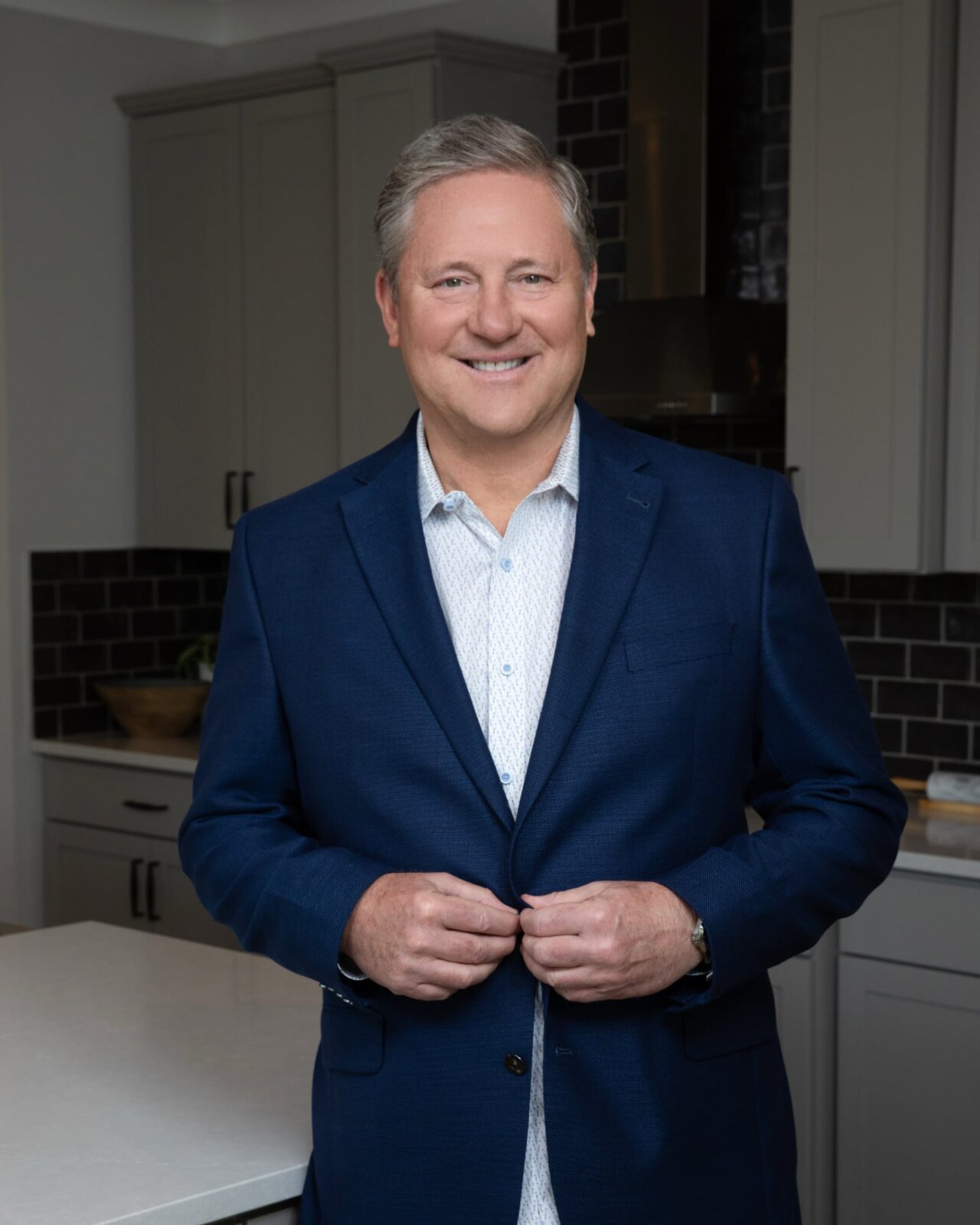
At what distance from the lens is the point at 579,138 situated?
14.2ft

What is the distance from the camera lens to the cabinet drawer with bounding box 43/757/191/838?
439 centimetres

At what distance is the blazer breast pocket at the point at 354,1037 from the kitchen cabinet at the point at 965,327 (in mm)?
2253

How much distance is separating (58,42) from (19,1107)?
146 inches

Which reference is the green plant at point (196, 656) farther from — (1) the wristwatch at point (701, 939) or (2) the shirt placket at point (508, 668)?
(1) the wristwatch at point (701, 939)

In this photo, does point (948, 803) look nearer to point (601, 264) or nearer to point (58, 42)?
point (601, 264)

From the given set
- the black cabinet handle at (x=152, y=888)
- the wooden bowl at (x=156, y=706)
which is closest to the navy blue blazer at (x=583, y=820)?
the black cabinet handle at (x=152, y=888)

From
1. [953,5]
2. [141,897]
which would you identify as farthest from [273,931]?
[141,897]

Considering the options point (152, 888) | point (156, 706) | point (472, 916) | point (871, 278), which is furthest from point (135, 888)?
point (472, 916)

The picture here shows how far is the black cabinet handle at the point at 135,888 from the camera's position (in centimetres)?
450

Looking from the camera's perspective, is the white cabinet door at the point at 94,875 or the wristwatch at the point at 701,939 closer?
the wristwatch at the point at 701,939

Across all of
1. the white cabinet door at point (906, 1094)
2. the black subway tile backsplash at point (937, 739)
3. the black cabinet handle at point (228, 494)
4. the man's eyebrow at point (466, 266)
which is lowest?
the white cabinet door at point (906, 1094)

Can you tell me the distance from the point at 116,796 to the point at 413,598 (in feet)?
10.4

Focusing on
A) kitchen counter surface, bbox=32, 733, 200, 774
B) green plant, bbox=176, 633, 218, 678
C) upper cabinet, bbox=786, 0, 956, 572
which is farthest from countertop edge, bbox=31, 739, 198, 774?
upper cabinet, bbox=786, 0, 956, 572

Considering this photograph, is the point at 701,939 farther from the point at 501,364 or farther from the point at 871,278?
the point at 871,278
